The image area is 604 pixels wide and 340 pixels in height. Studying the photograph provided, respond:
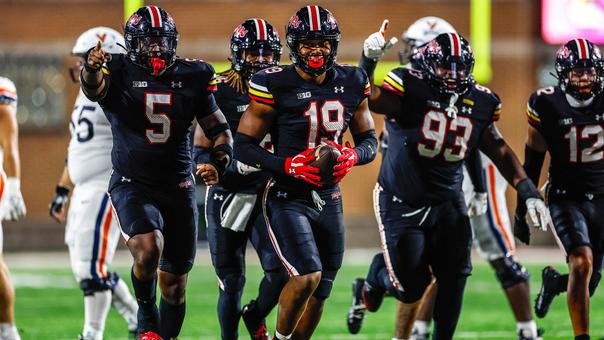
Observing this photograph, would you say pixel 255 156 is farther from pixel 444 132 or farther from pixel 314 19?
pixel 444 132

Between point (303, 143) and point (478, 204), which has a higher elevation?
point (303, 143)

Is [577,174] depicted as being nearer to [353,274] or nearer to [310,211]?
[310,211]

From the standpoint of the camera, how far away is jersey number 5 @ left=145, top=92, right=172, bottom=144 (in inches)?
240

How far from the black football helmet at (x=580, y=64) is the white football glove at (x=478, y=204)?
1028 millimetres

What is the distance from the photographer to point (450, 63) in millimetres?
6285

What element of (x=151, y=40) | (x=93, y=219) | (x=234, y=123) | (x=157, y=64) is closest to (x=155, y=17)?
(x=151, y=40)

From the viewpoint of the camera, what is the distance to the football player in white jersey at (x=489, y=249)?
7352mm

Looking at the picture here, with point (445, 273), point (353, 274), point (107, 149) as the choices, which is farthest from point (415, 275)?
point (353, 274)

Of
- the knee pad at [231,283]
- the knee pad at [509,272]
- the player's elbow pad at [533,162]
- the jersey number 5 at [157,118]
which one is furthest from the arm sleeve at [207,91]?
the knee pad at [509,272]

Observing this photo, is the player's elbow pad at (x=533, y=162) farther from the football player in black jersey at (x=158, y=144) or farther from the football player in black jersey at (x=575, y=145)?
the football player in black jersey at (x=158, y=144)

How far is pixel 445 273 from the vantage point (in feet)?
20.8

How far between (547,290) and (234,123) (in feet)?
7.11

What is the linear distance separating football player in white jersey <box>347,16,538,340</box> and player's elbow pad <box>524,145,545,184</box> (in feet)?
1.09

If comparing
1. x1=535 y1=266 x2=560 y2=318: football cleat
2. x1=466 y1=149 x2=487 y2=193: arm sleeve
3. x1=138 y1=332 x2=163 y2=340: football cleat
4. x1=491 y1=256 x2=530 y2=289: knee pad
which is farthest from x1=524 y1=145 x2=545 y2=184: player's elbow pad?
x1=138 y1=332 x2=163 y2=340: football cleat
